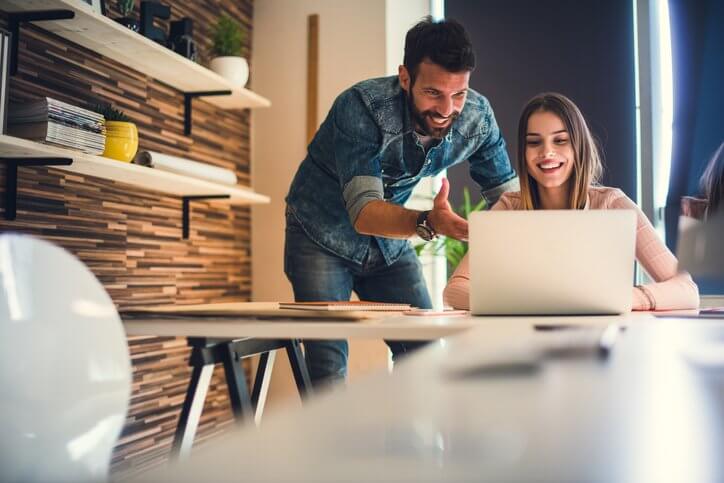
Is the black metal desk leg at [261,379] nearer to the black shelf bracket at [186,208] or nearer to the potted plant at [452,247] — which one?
the black shelf bracket at [186,208]

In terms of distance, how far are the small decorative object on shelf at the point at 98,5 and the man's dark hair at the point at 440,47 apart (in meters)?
1.07

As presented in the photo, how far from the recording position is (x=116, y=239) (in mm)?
2865

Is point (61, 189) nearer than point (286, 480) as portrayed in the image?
No

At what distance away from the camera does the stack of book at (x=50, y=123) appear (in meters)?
2.25

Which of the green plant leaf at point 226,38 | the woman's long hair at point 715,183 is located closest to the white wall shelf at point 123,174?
the green plant leaf at point 226,38

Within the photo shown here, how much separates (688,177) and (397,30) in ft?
5.15

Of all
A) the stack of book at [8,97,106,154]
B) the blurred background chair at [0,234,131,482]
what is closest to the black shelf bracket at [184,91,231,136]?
the stack of book at [8,97,106,154]

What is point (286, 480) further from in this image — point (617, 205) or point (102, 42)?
point (102, 42)

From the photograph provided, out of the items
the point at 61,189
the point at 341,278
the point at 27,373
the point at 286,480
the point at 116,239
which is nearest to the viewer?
the point at 286,480

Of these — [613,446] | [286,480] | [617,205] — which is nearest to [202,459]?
[286,480]

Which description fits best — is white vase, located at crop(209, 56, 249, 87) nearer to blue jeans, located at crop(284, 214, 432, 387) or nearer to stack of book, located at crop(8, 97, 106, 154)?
stack of book, located at crop(8, 97, 106, 154)

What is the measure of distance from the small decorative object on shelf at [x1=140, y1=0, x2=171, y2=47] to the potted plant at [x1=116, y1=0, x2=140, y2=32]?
38 millimetres

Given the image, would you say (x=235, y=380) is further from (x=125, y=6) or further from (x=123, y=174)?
(x=125, y=6)

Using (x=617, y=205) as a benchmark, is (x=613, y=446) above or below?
below
